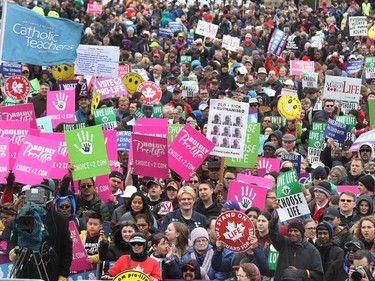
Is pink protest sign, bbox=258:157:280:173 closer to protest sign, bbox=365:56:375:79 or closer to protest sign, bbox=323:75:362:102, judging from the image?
protest sign, bbox=323:75:362:102

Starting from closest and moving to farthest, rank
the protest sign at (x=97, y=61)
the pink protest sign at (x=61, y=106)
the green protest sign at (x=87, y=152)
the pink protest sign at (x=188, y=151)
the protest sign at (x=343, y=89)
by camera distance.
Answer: the green protest sign at (x=87, y=152)
the pink protest sign at (x=188, y=151)
the pink protest sign at (x=61, y=106)
the protest sign at (x=97, y=61)
the protest sign at (x=343, y=89)

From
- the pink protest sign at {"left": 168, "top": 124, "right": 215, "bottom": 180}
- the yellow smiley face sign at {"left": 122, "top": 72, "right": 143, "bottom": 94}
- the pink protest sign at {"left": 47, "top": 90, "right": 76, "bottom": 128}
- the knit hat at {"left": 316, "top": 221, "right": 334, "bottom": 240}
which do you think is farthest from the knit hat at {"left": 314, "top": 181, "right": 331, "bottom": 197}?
the yellow smiley face sign at {"left": 122, "top": 72, "right": 143, "bottom": 94}

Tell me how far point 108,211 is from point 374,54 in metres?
17.8

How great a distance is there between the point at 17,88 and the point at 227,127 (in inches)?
202

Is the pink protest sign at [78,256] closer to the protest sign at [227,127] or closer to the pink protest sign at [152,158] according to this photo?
the pink protest sign at [152,158]

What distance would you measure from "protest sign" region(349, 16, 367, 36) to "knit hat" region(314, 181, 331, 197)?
19.0m

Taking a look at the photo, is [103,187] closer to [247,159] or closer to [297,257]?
[247,159]

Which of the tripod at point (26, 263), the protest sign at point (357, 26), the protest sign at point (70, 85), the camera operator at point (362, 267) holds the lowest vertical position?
the protest sign at point (357, 26)

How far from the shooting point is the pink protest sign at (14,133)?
54.0 feet

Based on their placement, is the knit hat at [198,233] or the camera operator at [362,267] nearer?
the camera operator at [362,267]

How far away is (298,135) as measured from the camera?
840 inches

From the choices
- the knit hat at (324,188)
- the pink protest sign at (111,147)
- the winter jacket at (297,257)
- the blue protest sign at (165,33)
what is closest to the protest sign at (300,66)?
the blue protest sign at (165,33)

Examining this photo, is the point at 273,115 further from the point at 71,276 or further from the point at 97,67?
the point at 71,276

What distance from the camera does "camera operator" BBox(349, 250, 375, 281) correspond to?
11.3m
